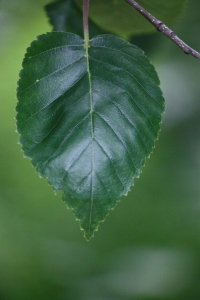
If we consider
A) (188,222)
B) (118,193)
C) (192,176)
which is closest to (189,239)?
(188,222)

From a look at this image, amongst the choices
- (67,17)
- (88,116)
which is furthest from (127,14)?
(88,116)

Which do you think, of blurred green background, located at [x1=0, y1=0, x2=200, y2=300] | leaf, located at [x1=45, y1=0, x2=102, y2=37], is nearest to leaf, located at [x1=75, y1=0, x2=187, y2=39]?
leaf, located at [x1=45, y1=0, x2=102, y2=37]

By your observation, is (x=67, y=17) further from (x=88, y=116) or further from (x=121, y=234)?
(x=121, y=234)

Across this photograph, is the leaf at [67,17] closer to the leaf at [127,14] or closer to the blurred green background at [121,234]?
the leaf at [127,14]

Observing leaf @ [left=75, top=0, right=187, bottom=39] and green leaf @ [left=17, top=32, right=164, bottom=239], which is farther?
leaf @ [left=75, top=0, right=187, bottom=39]

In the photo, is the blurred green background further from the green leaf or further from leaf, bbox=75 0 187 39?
the green leaf

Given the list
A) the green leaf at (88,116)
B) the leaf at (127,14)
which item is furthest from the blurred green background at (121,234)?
the green leaf at (88,116)
